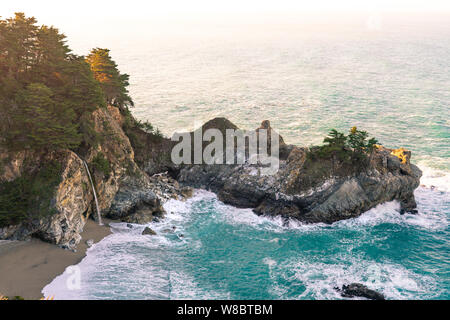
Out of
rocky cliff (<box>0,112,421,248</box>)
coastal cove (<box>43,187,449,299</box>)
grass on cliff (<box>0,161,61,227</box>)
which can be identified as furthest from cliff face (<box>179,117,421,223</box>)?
grass on cliff (<box>0,161,61,227</box>)

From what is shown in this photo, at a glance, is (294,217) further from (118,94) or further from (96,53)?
(96,53)

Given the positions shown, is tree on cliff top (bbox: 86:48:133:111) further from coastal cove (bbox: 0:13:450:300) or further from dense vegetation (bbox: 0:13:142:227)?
dense vegetation (bbox: 0:13:142:227)

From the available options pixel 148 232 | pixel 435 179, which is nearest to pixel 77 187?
pixel 148 232

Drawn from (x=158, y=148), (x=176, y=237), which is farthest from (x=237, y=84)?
(x=176, y=237)

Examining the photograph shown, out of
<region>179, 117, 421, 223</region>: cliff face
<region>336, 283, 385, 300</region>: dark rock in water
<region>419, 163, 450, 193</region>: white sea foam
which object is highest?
<region>179, 117, 421, 223</region>: cliff face

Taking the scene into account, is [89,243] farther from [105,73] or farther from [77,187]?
[105,73]

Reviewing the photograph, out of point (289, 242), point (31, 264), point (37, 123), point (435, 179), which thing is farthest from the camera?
point (435, 179)

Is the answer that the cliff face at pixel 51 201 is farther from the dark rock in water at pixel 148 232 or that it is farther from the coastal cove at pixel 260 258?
the dark rock in water at pixel 148 232
